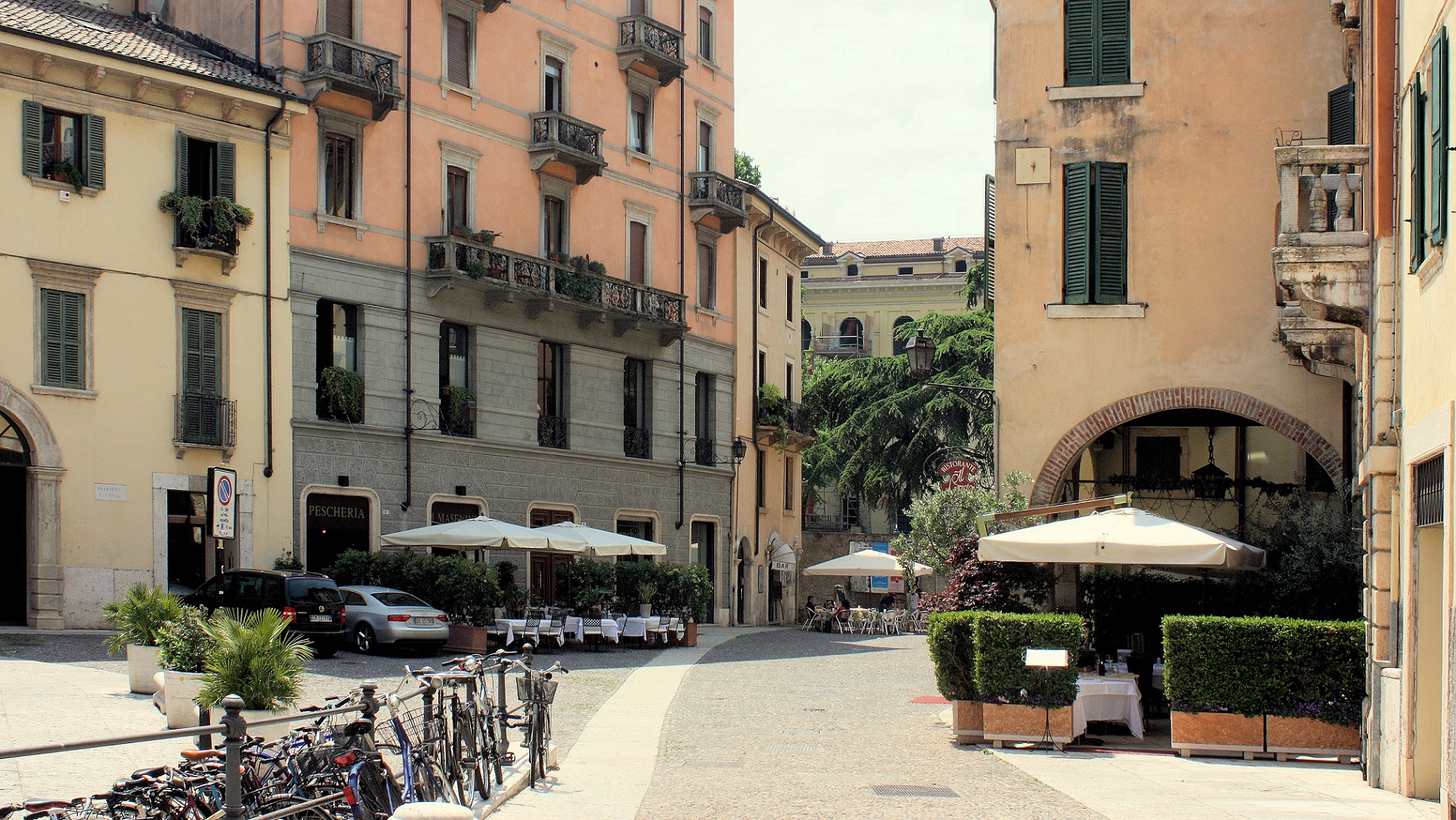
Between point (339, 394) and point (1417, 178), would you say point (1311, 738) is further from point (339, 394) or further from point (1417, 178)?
point (339, 394)

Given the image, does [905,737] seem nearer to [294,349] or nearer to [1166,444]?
[1166,444]

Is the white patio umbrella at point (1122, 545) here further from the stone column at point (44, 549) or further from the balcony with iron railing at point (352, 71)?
the balcony with iron railing at point (352, 71)

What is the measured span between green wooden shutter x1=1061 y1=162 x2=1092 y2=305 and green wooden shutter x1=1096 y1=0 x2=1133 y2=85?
1.20m

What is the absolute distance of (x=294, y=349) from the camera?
29.3 metres

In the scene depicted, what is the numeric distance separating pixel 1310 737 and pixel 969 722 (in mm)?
3128

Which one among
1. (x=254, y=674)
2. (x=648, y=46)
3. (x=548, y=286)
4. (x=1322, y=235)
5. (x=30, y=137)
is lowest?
(x=254, y=674)

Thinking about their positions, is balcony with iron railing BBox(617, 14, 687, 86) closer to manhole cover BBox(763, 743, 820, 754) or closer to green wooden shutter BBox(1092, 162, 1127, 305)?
green wooden shutter BBox(1092, 162, 1127, 305)

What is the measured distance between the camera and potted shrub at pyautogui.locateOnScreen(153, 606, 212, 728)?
14.0 meters

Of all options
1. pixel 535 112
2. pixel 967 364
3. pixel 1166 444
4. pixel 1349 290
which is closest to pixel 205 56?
pixel 535 112

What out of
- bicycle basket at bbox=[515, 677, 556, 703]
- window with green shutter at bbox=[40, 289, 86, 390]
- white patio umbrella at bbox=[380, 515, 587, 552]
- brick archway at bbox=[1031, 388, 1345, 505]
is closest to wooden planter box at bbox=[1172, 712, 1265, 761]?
brick archway at bbox=[1031, 388, 1345, 505]

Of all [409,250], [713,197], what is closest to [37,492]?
[409,250]

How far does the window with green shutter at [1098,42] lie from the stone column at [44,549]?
665 inches

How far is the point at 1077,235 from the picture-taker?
64.5 feet

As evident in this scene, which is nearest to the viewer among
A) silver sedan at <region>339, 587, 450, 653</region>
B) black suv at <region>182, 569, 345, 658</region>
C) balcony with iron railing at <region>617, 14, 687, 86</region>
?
black suv at <region>182, 569, 345, 658</region>
